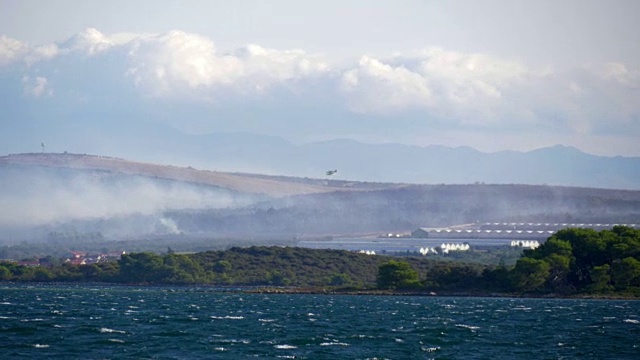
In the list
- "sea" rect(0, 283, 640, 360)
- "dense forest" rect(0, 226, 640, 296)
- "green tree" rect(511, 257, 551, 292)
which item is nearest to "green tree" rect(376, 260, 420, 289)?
"dense forest" rect(0, 226, 640, 296)

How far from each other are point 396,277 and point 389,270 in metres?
1.29

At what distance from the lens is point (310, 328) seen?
90.9 m

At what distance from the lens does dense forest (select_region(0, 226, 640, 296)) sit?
468 ft

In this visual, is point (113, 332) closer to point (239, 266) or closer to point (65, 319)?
point (65, 319)

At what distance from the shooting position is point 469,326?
9494cm

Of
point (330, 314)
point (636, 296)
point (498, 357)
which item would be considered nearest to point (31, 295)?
point (330, 314)

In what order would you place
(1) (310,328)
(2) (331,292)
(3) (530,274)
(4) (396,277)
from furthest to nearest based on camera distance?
(4) (396,277)
(2) (331,292)
(3) (530,274)
(1) (310,328)

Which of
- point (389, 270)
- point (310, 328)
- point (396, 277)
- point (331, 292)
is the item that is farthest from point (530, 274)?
point (310, 328)

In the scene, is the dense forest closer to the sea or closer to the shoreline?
the shoreline

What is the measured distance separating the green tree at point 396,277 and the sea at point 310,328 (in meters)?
16.0

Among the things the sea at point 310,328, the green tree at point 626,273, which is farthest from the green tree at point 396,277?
the green tree at point 626,273

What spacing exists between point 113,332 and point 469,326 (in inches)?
1011

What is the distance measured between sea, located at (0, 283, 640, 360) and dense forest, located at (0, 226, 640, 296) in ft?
29.4

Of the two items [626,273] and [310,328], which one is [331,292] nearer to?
[626,273]
